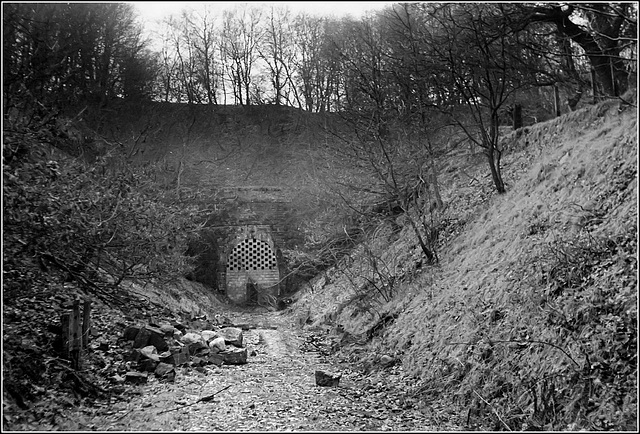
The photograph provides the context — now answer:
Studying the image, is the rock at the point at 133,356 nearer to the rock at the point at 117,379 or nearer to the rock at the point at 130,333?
the rock at the point at 130,333

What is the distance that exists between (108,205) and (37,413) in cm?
232

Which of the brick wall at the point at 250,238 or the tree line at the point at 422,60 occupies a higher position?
the tree line at the point at 422,60

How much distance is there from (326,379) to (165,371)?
213 centimetres

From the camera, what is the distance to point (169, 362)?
6.91 m

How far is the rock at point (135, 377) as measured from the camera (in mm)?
5941

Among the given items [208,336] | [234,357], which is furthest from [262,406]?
[208,336]

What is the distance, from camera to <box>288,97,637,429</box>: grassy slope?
407cm

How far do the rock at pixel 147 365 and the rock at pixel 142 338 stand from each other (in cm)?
55

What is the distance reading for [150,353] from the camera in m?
6.75

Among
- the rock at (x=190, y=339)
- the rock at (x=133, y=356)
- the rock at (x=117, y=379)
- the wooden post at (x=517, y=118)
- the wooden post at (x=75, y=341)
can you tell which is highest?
the wooden post at (x=517, y=118)

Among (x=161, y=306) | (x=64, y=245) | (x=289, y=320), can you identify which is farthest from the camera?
(x=289, y=320)

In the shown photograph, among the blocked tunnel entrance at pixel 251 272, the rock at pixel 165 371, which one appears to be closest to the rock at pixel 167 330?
the rock at pixel 165 371

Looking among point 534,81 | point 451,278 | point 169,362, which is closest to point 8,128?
point 169,362

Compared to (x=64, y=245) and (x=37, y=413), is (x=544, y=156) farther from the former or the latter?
(x=37, y=413)
